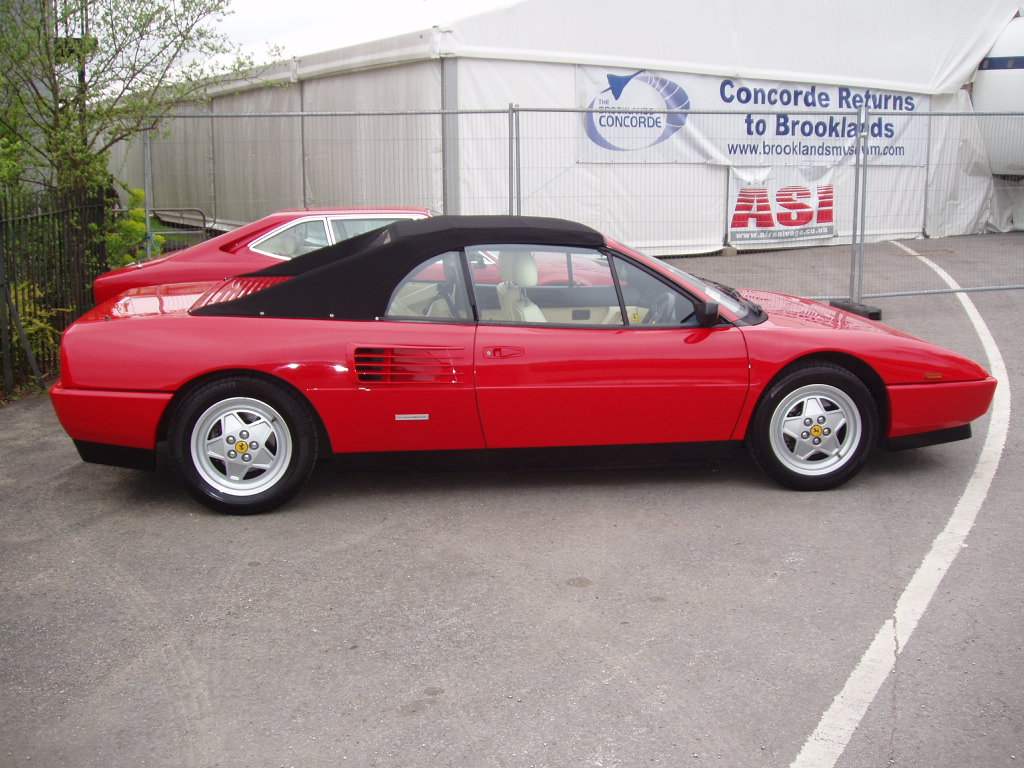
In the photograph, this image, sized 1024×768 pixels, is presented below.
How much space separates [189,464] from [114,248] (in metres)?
5.43

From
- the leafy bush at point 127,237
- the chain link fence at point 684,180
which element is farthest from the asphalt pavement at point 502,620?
the chain link fence at point 684,180

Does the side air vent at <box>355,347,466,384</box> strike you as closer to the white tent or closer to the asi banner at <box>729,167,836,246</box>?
the white tent

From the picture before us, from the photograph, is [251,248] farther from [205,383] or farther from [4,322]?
[205,383]

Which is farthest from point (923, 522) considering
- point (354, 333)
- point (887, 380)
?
point (354, 333)

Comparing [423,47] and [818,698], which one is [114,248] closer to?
[423,47]

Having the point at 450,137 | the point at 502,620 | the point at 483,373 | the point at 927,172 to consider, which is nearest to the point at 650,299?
the point at 483,373

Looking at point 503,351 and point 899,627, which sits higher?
point 503,351

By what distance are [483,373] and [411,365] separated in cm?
35

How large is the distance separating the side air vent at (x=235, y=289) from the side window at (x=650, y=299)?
68.1 inches

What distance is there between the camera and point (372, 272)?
5.23 m

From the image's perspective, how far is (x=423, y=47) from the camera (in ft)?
43.0

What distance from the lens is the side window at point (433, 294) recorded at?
5238 mm

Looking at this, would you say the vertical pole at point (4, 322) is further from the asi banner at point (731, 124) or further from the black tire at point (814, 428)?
the asi banner at point (731, 124)

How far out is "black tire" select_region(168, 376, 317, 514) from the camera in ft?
16.5
